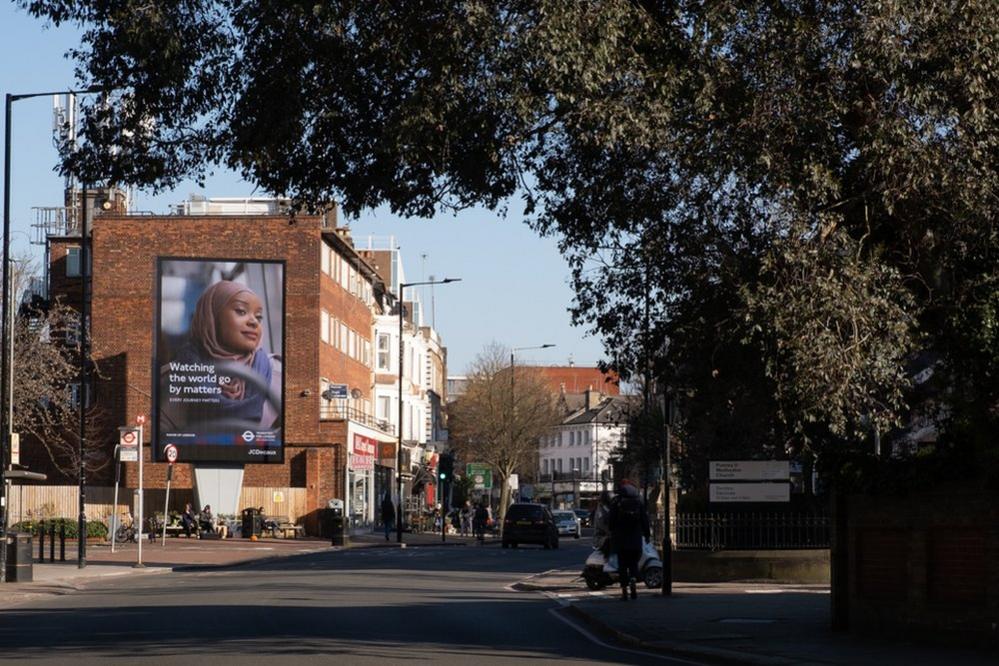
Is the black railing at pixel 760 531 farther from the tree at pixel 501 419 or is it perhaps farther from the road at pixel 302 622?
the tree at pixel 501 419

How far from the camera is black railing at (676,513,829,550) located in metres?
30.4

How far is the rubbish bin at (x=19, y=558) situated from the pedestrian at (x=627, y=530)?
12.0 meters

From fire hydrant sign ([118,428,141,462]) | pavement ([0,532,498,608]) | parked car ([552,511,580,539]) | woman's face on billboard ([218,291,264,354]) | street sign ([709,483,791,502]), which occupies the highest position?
woman's face on billboard ([218,291,264,354])

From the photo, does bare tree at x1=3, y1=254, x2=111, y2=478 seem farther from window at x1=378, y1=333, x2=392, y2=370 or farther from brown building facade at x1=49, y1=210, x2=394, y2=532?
window at x1=378, y1=333, x2=392, y2=370

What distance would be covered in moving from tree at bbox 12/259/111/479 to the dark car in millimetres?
15747

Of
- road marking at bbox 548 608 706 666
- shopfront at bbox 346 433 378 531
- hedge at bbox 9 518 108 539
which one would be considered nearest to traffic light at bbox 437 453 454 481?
shopfront at bbox 346 433 378 531

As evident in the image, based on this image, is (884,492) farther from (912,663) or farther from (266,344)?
(266,344)

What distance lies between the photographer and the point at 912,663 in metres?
14.9

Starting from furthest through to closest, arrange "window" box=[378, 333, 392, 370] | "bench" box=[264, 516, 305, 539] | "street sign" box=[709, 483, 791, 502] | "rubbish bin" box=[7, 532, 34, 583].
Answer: "window" box=[378, 333, 392, 370] → "bench" box=[264, 516, 305, 539] → "rubbish bin" box=[7, 532, 34, 583] → "street sign" box=[709, 483, 791, 502]

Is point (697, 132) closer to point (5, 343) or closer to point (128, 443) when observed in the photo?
point (5, 343)

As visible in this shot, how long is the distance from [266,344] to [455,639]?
150 ft

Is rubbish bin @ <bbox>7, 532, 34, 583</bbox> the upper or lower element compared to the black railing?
lower

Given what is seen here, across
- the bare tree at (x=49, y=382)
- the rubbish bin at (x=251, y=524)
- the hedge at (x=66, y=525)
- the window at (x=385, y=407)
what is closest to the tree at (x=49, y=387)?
→ the bare tree at (x=49, y=382)

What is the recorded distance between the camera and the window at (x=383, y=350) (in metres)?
88.7
